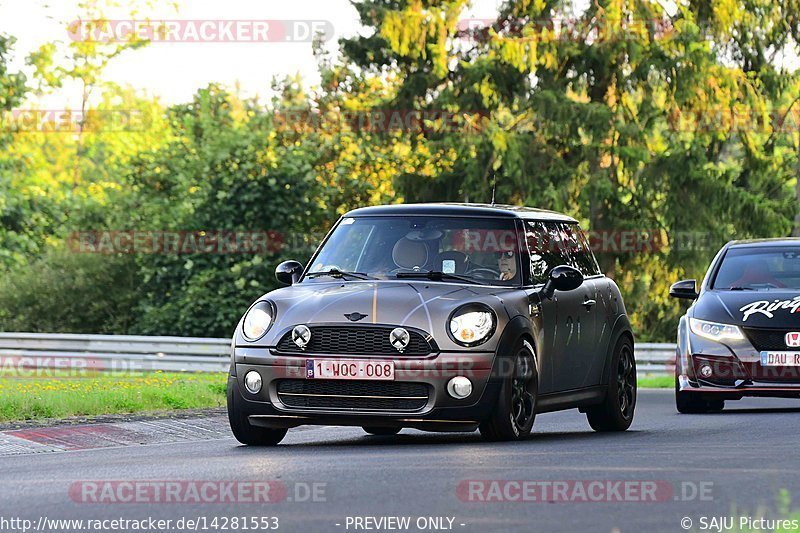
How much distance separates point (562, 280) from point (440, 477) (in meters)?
3.49

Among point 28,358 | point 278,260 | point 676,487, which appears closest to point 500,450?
point 676,487

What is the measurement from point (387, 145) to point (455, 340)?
28833 millimetres

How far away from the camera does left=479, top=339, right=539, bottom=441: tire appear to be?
35.1 ft

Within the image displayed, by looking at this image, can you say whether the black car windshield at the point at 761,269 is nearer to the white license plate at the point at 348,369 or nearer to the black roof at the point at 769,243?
the black roof at the point at 769,243

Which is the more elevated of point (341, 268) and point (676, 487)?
point (341, 268)

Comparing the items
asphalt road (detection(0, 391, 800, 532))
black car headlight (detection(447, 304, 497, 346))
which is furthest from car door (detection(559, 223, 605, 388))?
black car headlight (detection(447, 304, 497, 346))

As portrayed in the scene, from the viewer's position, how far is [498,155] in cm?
3444

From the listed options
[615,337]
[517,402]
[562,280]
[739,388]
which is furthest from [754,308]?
[517,402]

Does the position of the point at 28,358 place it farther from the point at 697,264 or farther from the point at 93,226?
the point at 697,264

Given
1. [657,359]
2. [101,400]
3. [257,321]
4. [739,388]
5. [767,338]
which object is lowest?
[657,359]

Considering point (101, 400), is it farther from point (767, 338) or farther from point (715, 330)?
point (767, 338)

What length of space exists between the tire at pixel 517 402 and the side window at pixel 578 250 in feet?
6.42

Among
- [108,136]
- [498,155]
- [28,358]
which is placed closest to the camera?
[28,358]

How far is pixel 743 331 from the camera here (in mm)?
15148
